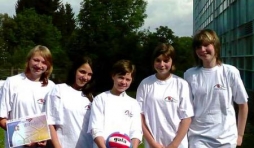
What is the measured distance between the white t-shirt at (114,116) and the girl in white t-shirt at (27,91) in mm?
583

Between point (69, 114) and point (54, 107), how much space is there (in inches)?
6.8

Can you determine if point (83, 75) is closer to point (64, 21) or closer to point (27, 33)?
point (27, 33)

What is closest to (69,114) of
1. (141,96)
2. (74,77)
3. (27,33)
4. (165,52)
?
(74,77)

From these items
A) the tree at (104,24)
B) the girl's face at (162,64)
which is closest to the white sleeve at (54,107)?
the girl's face at (162,64)

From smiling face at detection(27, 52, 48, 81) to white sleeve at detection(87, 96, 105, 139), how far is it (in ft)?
2.12

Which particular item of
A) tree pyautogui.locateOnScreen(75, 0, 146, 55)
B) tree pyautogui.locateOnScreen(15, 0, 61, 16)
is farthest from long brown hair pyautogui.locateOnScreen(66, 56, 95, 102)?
tree pyautogui.locateOnScreen(15, 0, 61, 16)

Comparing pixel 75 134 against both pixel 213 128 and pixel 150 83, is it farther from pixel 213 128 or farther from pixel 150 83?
pixel 213 128

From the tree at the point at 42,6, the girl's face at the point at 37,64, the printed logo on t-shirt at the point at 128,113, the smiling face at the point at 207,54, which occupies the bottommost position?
the printed logo on t-shirt at the point at 128,113

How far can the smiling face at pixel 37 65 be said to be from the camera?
17.2 feet

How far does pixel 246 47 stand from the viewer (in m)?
19.9

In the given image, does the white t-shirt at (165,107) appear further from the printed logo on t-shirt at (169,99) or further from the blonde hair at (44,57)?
the blonde hair at (44,57)

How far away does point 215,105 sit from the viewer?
515 centimetres

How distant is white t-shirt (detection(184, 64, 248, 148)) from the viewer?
5160mm

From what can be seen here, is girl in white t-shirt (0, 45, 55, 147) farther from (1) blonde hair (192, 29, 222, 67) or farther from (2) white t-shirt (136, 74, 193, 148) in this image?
(1) blonde hair (192, 29, 222, 67)
